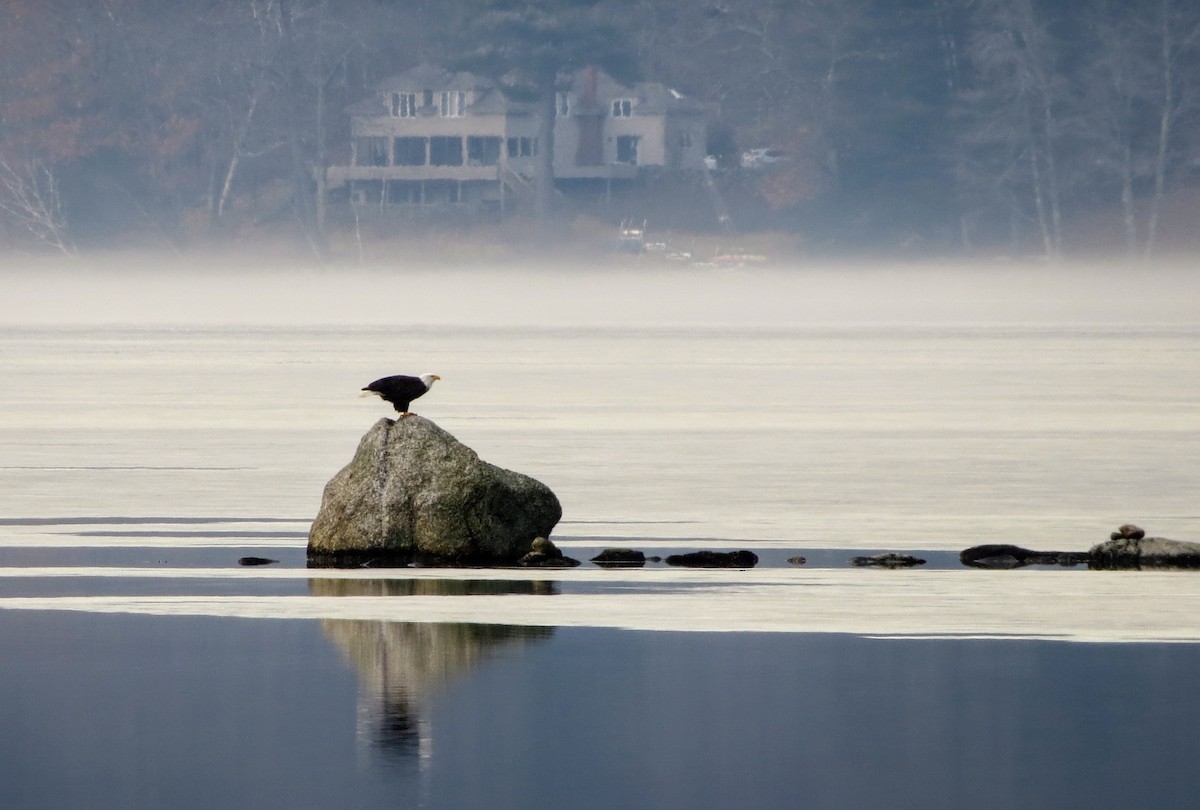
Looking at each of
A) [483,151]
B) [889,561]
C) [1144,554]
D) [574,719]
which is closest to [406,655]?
[574,719]

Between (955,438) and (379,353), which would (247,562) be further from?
(379,353)

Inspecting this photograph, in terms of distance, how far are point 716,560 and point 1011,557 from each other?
1583mm

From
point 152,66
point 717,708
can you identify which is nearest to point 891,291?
point 152,66

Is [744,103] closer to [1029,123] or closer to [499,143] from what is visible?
[499,143]

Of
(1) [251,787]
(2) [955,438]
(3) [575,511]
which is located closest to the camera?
(1) [251,787]

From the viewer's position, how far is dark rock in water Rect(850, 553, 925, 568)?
39.4 feet

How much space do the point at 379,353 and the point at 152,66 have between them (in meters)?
75.3

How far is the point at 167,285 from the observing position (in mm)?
105312

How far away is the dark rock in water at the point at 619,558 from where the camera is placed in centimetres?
1205

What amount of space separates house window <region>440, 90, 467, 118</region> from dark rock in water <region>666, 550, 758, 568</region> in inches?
3943

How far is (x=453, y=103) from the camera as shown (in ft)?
367

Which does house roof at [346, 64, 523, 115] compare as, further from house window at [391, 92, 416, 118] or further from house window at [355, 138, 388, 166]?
house window at [355, 138, 388, 166]

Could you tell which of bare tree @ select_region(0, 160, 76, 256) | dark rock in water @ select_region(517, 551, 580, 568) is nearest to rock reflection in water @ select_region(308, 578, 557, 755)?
dark rock in water @ select_region(517, 551, 580, 568)

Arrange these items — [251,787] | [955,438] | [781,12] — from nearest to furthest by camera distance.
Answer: [251,787]
[955,438]
[781,12]
